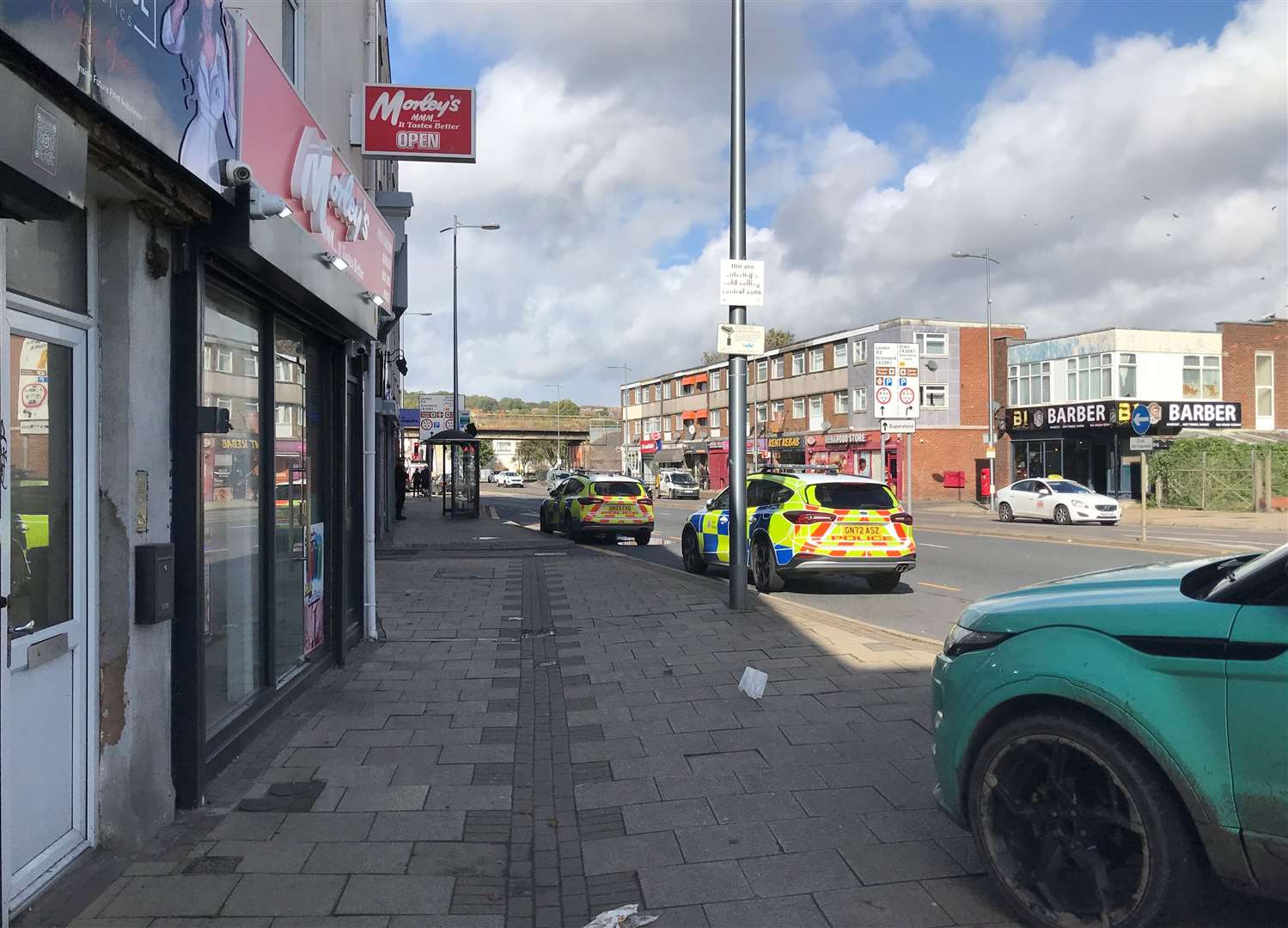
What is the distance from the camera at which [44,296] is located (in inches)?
147

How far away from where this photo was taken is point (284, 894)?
148 inches

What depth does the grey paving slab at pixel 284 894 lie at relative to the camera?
11.9ft

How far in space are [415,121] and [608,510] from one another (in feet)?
38.8

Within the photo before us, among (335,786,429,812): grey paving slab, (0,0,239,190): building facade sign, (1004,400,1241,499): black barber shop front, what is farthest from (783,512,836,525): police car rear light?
(1004,400,1241,499): black barber shop front

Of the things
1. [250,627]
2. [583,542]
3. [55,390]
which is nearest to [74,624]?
[55,390]

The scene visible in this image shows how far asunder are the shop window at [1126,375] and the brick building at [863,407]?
→ 7.56m

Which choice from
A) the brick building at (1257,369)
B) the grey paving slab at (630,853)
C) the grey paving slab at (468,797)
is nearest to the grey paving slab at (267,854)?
A: the grey paving slab at (468,797)

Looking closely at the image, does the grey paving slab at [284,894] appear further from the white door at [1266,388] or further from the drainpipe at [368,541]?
the white door at [1266,388]

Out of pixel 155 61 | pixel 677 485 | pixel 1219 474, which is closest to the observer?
pixel 155 61

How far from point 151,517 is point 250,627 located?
2005 mm

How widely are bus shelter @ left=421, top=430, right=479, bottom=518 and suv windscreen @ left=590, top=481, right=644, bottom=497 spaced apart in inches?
305

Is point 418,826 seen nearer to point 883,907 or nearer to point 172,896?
point 172,896

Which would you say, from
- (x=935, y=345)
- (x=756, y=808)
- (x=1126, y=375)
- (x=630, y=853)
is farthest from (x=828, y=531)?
(x=935, y=345)

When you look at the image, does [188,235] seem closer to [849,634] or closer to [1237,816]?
[1237,816]
